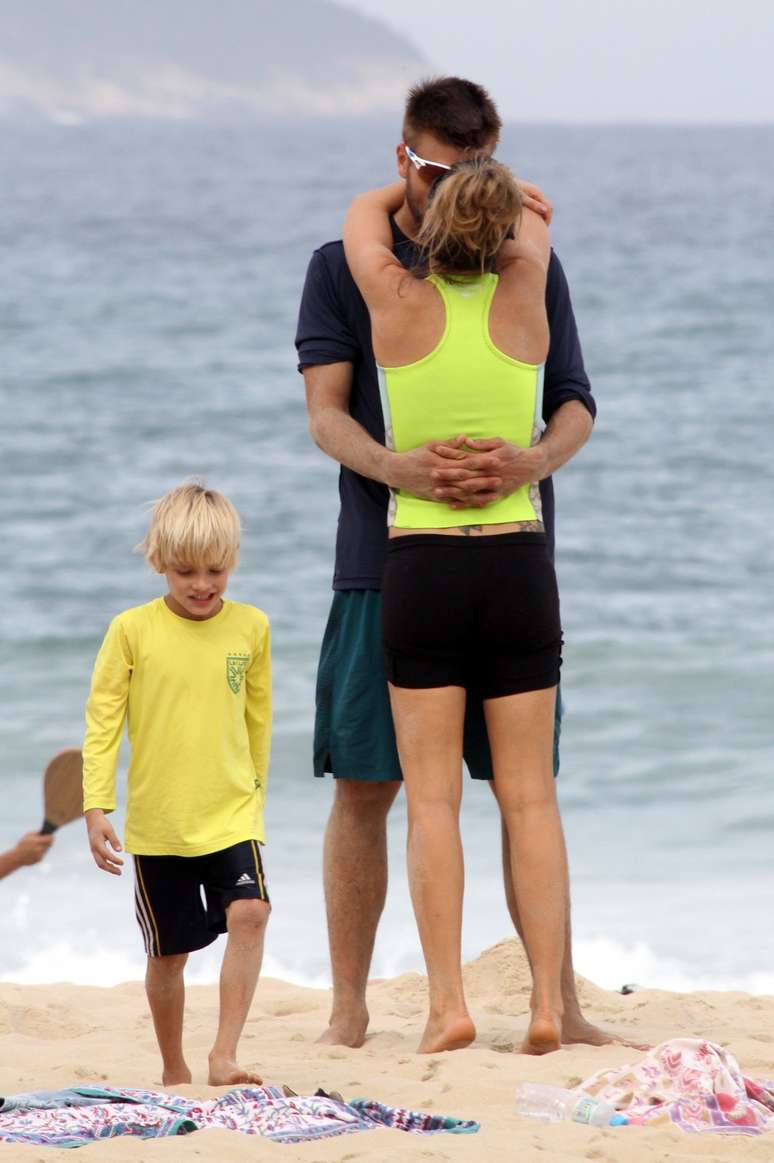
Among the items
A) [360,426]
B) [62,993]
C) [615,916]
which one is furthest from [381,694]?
[615,916]

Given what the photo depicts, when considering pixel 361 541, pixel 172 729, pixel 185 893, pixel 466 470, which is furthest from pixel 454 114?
pixel 185 893

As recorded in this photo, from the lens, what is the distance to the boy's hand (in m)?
3.32

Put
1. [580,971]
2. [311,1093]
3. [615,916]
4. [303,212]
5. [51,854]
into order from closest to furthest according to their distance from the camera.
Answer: [311,1093]
[580,971]
[615,916]
[51,854]
[303,212]

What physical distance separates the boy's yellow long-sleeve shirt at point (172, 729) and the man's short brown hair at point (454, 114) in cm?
121

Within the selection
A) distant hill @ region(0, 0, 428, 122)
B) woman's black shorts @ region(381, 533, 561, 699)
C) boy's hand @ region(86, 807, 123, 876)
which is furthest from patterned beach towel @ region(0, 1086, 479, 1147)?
distant hill @ region(0, 0, 428, 122)

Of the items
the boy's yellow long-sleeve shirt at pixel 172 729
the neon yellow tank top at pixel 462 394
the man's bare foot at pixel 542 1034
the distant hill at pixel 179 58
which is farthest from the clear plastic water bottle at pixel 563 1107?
the distant hill at pixel 179 58

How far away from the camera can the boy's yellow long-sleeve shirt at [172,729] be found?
3508 mm

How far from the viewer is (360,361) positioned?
158 inches

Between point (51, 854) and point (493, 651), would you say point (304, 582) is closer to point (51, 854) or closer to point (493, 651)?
point (51, 854)

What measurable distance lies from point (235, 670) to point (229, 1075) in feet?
2.65

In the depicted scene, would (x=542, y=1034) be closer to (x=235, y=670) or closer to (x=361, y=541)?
(x=235, y=670)

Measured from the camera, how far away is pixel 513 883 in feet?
12.8

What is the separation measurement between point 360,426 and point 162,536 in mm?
664

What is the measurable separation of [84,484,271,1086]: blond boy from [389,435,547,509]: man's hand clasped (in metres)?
0.42
